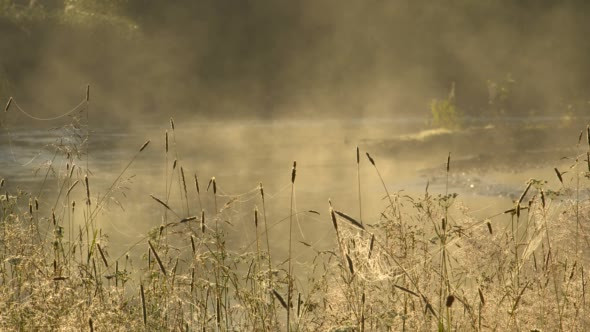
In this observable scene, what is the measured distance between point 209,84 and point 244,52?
332 centimetres

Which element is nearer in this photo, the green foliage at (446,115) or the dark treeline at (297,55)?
the green foliage at (446,115)

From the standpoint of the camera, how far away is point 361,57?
34.8 metres

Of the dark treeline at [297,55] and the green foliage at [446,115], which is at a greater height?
the dark treeline at [297,55]

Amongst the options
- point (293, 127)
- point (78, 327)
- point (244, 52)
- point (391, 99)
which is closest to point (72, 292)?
point (78, 327)

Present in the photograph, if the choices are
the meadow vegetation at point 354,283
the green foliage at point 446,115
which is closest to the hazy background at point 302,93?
the green foliage at point 446,115

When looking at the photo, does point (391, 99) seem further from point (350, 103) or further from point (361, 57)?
point (361, 57)

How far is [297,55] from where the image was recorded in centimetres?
3372

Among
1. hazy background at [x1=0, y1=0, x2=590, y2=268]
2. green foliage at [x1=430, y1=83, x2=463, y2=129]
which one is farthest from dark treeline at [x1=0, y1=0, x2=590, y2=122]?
green foliage at [x1=430, y1=83, x2=463, y2=129]

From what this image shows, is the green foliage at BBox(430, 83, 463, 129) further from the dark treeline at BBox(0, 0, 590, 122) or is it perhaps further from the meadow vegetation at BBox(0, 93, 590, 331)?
the meadow vegetation at BBox(0, 93, 590, 331)

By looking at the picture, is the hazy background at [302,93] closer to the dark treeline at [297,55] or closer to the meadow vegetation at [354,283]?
the dark treeline at [297,55]

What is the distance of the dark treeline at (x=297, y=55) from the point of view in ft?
93.2

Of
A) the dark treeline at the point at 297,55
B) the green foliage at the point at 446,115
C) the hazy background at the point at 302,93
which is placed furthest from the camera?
the dark treeline at the point at 297,55

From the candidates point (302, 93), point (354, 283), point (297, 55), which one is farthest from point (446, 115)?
point (354, 283)

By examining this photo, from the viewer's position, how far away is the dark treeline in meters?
28.4
